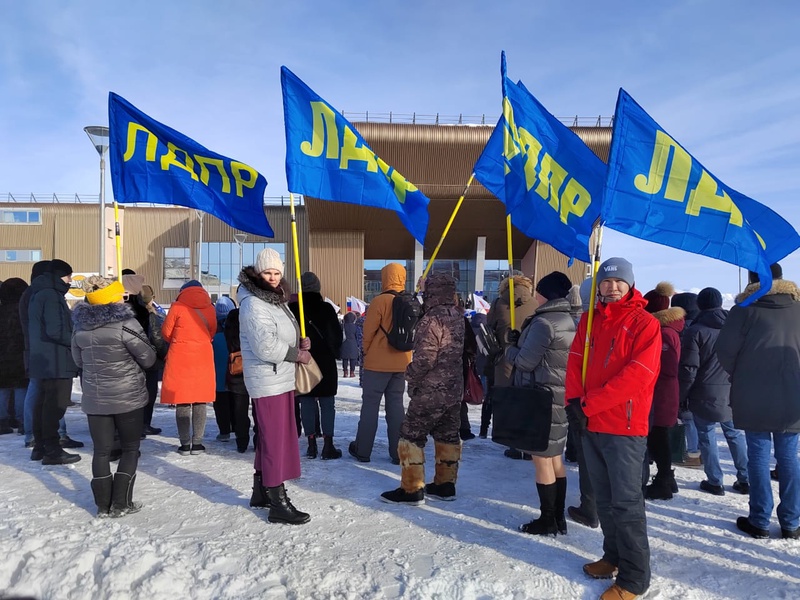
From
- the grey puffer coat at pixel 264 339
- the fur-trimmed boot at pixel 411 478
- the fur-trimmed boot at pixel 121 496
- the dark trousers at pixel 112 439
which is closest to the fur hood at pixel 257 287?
the grey puffer coat at pixel 264 339

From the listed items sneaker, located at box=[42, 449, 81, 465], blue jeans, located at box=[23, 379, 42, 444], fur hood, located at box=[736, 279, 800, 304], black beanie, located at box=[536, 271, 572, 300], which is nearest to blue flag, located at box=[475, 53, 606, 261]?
black beanie, located at box=[536, 271, 572, 300]

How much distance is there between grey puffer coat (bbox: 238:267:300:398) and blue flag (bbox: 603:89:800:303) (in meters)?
2.40

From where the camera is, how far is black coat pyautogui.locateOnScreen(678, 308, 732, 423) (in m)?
4.74

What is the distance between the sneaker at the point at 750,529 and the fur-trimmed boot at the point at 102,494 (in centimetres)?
474

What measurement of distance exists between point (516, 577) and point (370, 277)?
1224 inches

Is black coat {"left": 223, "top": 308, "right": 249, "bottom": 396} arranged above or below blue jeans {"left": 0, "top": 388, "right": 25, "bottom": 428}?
above

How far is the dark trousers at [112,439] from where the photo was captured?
3859mm

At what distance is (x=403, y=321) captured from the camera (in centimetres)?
499

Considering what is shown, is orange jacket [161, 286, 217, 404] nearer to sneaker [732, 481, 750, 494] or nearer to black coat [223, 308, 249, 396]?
black coat [223, 308, 249, 396]

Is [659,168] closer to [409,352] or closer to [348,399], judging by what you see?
[409,352]

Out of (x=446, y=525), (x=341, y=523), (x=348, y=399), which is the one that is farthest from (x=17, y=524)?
(x=348, y=399)

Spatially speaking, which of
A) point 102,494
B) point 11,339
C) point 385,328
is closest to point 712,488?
point 385,328

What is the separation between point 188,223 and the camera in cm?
3503

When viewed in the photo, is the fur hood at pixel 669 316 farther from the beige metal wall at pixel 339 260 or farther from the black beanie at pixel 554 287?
the beige metal wall at pixel 339 260
